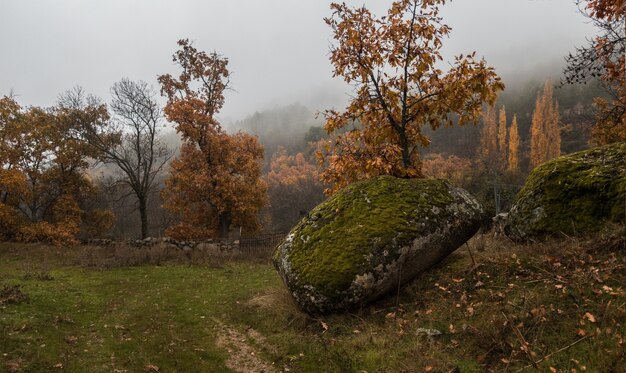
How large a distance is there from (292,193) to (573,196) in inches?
2158

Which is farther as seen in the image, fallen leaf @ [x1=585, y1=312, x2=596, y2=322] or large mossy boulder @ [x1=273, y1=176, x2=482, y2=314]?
large mossy boulder @ [x1=273, y1=176, x2=482, y2=314]

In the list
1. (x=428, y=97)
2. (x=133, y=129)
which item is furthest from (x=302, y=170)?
(x=428, y=97)

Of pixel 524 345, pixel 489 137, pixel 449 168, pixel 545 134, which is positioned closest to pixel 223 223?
pixel 524 345

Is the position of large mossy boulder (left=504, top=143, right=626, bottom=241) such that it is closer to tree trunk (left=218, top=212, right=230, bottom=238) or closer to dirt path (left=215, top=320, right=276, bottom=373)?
dirt path (left=215, top=320, right=276, bottom=373)

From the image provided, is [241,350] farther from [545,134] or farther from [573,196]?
[545,134]

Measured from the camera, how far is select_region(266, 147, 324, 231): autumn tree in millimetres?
55531

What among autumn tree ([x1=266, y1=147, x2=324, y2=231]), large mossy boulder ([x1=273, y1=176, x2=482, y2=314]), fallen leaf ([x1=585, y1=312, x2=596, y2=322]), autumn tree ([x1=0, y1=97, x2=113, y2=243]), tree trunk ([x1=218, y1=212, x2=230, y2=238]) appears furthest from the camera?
autumn tree ([x1=266, y1=147, x2=324, y2=231])

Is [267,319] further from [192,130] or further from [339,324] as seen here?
[192,130]

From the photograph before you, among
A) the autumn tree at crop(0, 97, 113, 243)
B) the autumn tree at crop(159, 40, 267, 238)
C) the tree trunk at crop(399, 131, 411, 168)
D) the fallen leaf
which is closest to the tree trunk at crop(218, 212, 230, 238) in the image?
the autumn tree at crop(159, 40, 267, 238)

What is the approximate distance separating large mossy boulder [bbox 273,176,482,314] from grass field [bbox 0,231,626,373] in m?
0.43

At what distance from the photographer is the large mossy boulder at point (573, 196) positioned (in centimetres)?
679

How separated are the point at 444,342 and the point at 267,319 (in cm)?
425

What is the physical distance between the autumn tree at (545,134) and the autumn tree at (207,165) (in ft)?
158

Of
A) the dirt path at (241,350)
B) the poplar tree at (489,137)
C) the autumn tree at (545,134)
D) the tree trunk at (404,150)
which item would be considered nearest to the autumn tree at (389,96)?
the tree trunk at (404,150)
